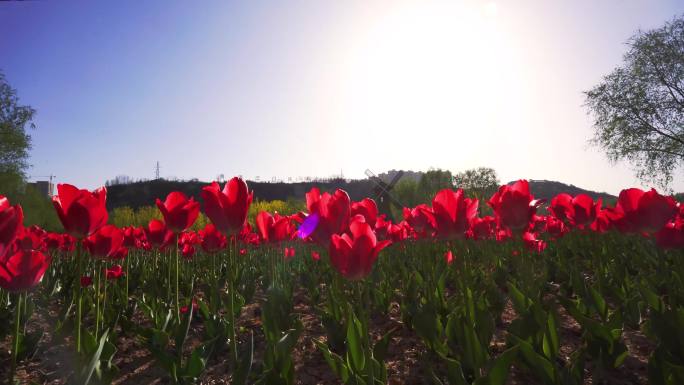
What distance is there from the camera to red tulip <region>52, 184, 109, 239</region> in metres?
1.62

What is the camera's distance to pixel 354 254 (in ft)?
4.78

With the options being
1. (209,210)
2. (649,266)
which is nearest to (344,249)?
(209,210)

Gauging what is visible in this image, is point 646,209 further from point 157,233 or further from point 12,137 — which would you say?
point 12,137

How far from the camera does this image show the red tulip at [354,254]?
1.46 metres

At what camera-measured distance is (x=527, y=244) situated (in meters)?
3.87

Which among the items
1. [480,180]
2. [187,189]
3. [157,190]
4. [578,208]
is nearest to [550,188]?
[480,180]

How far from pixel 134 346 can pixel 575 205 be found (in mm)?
3490

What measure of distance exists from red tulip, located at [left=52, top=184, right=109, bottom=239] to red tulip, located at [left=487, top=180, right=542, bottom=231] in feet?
6.77

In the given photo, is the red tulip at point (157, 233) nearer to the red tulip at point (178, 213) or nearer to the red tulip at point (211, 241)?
the red tulip at point (211, 241)

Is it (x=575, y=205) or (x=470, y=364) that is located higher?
(x=575, y=205)

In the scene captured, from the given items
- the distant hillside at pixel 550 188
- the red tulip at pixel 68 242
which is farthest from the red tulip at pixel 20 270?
the distant hillside at pixel 550 188

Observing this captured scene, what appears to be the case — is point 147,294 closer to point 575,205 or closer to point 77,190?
point 77,190

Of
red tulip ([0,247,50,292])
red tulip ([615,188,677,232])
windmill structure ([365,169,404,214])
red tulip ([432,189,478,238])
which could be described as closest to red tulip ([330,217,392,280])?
red tulip ([432,189,478,238])

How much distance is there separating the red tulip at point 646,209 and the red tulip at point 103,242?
10.6ft
